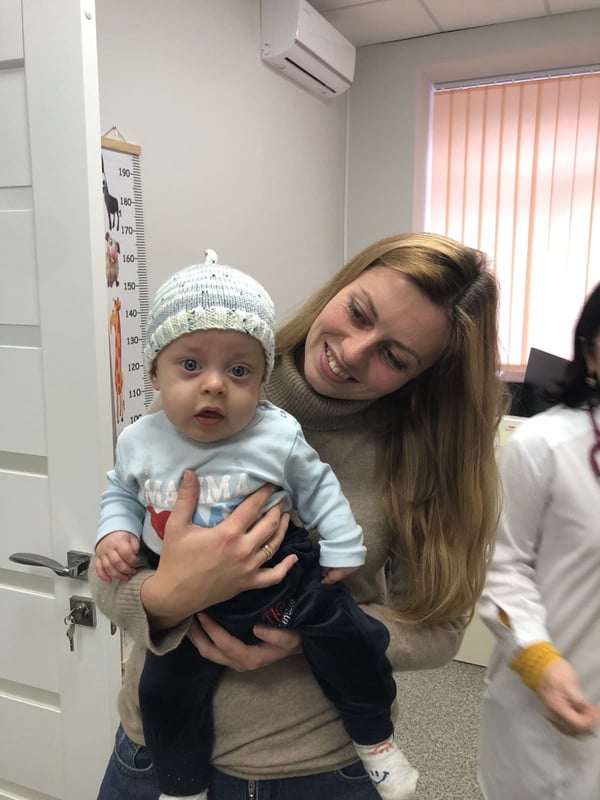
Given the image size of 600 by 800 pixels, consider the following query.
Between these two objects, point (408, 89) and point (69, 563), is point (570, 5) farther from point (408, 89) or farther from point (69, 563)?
point (69, 563)

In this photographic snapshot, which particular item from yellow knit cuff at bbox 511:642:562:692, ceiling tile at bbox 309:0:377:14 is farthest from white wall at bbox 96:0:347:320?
yellow knit cuff at bbox 511:642:562:692

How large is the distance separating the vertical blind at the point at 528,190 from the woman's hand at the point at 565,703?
8.93 feet

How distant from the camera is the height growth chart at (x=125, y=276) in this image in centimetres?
185

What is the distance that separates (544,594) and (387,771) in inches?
19.5

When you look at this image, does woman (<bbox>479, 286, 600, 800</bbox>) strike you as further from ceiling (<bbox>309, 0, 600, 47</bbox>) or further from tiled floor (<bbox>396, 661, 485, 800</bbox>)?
ceiling (<bbox>309, 0, 600, 47</bbox>)

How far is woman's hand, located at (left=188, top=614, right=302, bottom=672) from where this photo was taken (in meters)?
0.89

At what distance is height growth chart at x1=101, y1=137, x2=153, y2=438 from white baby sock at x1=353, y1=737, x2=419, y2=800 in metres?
1.20

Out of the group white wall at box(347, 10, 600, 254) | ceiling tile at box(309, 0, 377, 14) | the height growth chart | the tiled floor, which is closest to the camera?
the height growth chart

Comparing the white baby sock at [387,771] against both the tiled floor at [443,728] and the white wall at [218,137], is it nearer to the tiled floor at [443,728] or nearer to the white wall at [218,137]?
the tiled floor at [443,728]

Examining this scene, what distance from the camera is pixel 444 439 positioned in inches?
43.1

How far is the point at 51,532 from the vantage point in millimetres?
1390

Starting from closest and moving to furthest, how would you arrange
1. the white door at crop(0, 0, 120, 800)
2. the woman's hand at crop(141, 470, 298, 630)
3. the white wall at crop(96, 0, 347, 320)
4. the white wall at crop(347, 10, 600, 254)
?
the woman's hand at crop(141, 470, 298, 630) → the white door at crop(0, 0, 120, 800) → the white wall at crop(96, 0, 347, 320) → the white wall at crop(347, 10, 600, 254)

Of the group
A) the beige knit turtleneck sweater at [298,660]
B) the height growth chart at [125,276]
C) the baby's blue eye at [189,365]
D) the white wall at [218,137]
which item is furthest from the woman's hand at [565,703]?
the white wall at [218,137]

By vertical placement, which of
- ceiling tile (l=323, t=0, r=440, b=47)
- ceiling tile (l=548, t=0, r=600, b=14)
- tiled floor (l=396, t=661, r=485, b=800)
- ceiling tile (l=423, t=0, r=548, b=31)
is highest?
ceiling tile (l=548, t=0, r=600, b=14)
